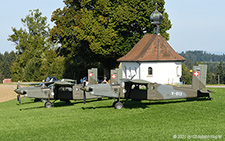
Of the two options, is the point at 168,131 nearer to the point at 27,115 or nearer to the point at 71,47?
the point at 27,115

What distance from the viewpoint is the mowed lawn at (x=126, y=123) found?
1457cm

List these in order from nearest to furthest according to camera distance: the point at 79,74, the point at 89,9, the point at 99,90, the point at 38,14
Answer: the point at 99,90, the point at 89,9, the point at 79,74, the point at 38,14

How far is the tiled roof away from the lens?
43281 mm

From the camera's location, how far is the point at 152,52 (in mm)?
44031

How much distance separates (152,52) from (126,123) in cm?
2798

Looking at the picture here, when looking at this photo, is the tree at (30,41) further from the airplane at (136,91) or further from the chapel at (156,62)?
the airplane at (136,91)

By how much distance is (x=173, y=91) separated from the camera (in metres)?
22.8

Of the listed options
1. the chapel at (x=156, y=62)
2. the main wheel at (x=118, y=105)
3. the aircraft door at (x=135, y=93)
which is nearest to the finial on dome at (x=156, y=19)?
the chapel at (x=156, y=62)

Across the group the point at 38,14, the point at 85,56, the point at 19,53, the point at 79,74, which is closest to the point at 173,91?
the point at 85,56

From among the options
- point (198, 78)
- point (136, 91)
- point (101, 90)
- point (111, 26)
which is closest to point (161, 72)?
point (111, 26)

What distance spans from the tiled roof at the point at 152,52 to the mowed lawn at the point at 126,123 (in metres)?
19.7

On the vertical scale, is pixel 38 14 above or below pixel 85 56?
above

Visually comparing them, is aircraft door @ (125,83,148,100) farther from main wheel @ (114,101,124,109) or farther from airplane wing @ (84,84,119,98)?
airplane wing @ (84,84,119,98)

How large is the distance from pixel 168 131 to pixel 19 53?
82.6 m
